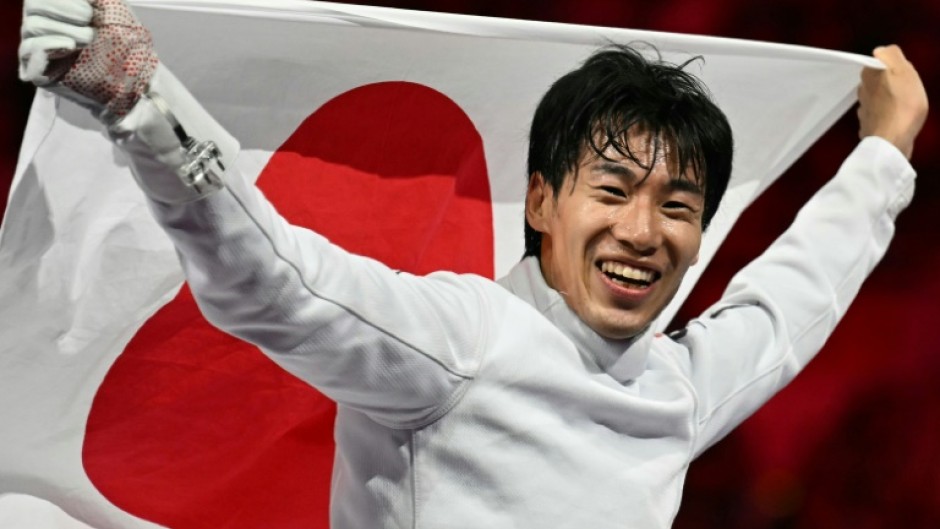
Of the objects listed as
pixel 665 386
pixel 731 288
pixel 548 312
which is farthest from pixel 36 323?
pixel 731 288

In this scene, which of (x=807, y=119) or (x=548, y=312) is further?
(x=807, y=119)

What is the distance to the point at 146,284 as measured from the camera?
1.09 meters

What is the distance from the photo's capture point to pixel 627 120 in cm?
100

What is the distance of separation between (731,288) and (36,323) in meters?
0.64

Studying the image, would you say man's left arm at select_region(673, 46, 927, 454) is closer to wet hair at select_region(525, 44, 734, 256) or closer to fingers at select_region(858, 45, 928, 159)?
fingers at select_region(858, 45, 928, 159)

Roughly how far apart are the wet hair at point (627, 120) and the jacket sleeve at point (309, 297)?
0.15 m

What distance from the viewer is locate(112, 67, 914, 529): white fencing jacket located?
75 centimetres

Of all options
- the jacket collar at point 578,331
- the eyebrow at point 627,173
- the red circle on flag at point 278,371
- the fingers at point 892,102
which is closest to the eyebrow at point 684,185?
the eyebrow at point 627,173

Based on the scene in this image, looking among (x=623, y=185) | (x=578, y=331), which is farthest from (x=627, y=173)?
(x=578, y=331)

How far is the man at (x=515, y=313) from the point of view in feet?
2.36

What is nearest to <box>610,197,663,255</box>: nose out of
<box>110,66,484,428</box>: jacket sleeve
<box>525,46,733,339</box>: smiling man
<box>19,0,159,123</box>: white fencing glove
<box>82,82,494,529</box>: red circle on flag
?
<box>525,46,733,339</box>: smiling man

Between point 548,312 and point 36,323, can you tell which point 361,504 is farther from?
point 36,323

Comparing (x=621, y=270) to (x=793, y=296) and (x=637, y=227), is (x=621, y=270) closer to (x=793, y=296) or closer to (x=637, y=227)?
(x=637, y=227)

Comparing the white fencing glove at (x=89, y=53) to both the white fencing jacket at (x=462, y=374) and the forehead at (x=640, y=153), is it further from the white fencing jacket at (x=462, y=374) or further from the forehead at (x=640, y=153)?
the forehead at (x=640, y=153)
